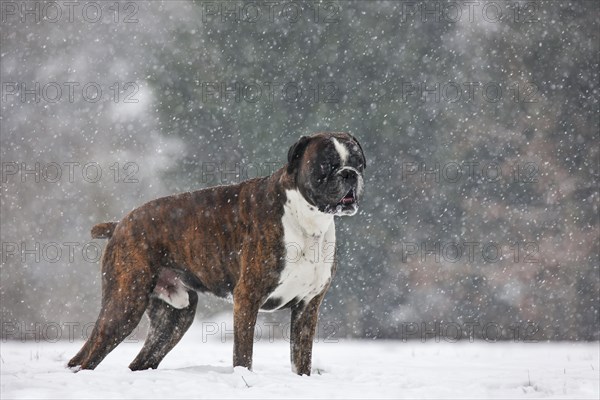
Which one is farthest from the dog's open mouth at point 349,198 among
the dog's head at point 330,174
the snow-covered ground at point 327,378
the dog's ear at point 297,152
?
the snow-covered ground at point 327,378

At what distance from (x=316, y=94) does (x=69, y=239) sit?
5.60 meters

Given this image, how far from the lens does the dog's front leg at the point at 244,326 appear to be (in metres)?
5.27

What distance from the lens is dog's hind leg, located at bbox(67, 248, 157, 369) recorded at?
5.65 metres

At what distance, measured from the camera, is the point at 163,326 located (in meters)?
6.03

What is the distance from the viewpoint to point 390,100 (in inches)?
592

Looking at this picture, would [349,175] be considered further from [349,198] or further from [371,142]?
[371,142]

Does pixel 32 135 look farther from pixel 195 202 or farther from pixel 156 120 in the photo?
pixel 195 202

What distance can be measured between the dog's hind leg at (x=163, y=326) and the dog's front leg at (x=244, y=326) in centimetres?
83

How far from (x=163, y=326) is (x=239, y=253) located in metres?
0.99

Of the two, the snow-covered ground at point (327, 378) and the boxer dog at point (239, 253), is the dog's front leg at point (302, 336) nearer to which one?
the boxer dog at point (239, 253)

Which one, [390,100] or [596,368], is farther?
[390,100]

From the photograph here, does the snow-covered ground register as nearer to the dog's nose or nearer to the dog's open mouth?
the dog's open mouth

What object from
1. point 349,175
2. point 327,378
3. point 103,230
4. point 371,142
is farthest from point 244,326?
point 371,142

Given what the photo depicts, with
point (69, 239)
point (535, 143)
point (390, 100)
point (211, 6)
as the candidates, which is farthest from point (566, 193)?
point (69, 239)
